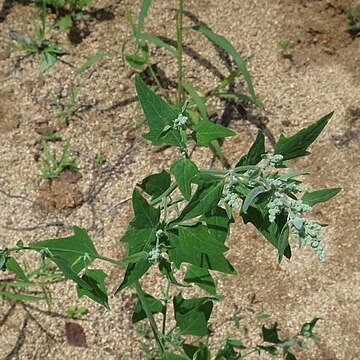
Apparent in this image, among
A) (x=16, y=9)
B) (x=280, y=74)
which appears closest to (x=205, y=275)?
(x=280, y=74)

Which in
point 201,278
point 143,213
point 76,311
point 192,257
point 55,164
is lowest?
point 76,311

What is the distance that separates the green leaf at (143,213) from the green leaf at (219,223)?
0.13 metres

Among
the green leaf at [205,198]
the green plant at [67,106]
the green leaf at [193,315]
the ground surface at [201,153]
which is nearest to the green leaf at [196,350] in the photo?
the green leaf at [193,315]

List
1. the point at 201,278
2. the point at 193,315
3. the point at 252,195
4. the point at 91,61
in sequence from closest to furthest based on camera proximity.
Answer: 1. the point at 252,195
2. the point at 201,278
3. the point at 193,315
4. the point at 91,61

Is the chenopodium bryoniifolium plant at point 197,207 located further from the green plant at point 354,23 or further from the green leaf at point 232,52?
the green plant at point 354,23

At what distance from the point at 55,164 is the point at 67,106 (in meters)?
0.29

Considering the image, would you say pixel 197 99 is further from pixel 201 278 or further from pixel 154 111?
pixel 154 111

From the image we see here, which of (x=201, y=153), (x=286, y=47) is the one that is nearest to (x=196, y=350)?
(x=201, y=153)

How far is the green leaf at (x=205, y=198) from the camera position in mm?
1329

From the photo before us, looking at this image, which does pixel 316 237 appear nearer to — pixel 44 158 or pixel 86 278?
pixel 86 278

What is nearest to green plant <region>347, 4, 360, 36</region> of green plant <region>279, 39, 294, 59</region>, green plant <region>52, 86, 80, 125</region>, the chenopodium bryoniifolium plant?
green plant <region>279, 39, 294, 59</region>

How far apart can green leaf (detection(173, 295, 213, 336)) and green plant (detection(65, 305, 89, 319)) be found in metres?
0.64

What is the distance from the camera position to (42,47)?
2969mm

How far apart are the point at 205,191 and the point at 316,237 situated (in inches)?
10.4
